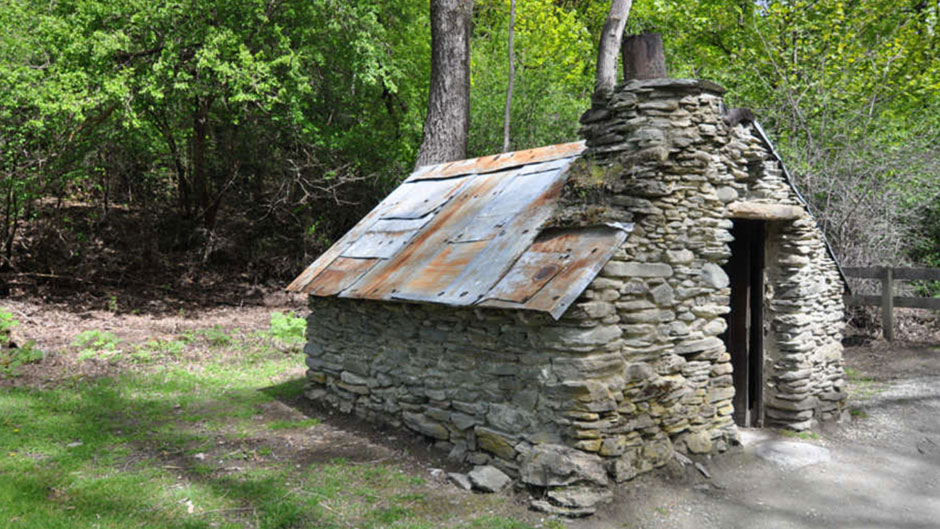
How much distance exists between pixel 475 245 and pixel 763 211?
9.69ft

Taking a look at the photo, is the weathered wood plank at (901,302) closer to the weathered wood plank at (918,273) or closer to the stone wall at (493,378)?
the weathered wood plank at (918,273)

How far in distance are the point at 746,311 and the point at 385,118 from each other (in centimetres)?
1042

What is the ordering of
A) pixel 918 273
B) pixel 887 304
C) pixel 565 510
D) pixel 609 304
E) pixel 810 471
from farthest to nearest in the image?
pixel 887 304 → pixel 918 273 → pixel 810 471 → pixel 609 304 → pixel 565 510

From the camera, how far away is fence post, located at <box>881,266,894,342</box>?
1037cm

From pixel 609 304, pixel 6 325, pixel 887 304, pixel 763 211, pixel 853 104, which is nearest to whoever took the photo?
pixel 609 304

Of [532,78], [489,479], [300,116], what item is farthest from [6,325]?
[532,78]

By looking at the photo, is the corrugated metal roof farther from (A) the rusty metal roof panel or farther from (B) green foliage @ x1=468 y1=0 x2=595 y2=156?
(B) green foliage @ x1=468 y1=0 x2=595 y2=156

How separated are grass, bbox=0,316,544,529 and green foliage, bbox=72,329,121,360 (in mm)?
956

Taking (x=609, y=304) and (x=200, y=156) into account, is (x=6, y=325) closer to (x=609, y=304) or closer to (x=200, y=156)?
(x=200, y=156)

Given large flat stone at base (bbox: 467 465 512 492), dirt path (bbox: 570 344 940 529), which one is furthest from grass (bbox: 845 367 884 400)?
large flat stone at base (bbox: 467 465 512 492)

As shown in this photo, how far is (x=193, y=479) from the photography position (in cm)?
579

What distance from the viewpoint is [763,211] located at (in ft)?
21.8

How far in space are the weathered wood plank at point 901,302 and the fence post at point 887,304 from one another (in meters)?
0.09

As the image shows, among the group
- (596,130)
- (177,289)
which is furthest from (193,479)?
(177,289)
